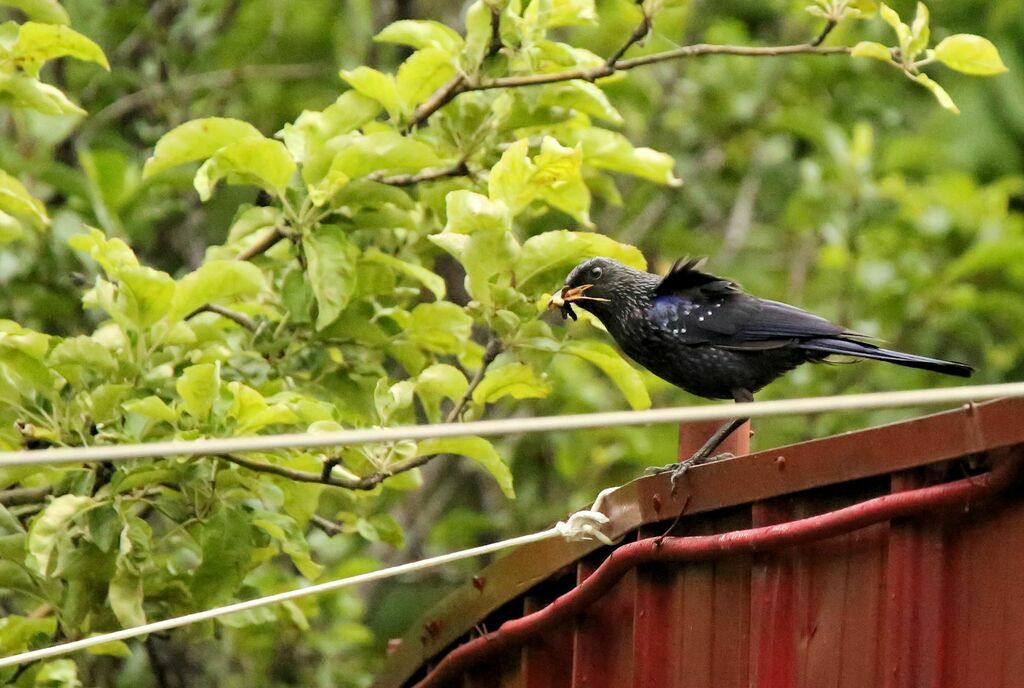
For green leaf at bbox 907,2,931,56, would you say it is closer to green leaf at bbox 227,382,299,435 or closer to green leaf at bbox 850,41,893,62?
green leaf at bbox 850,41,893,62

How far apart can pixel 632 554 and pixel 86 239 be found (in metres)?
1.64

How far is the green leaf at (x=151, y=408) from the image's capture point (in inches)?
140

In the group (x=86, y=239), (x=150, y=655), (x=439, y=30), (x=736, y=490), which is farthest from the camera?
(x=150, y=655)

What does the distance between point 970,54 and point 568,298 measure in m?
1.21

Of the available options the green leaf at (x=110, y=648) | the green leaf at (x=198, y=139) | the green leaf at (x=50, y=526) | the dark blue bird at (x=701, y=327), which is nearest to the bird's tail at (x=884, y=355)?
the dark blue bird at (x=701, y=327)

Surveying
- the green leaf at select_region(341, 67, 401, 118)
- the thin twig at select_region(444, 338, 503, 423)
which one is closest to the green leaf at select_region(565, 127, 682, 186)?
the green leaf at select_region(341, 67, 401, 118)

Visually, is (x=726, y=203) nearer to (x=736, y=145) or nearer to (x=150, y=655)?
(x=736, y=145)

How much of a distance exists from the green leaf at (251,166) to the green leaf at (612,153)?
0.87 metres

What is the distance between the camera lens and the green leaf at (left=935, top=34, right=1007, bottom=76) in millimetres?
3922

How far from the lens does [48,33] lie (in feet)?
12.8

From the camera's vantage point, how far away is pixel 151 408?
356 cm

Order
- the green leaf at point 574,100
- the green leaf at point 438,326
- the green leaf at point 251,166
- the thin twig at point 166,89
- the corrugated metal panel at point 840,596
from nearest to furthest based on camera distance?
the corrugated metal panel at point 840,596
the green leaf at point 251,166
the green leaf at point 438,326
the green leaf at point 574,100
the thin twig at point 166,89

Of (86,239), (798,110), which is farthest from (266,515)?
(798,110)

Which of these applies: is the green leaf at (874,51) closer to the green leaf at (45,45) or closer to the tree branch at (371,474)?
the tree branch at (371,474)
